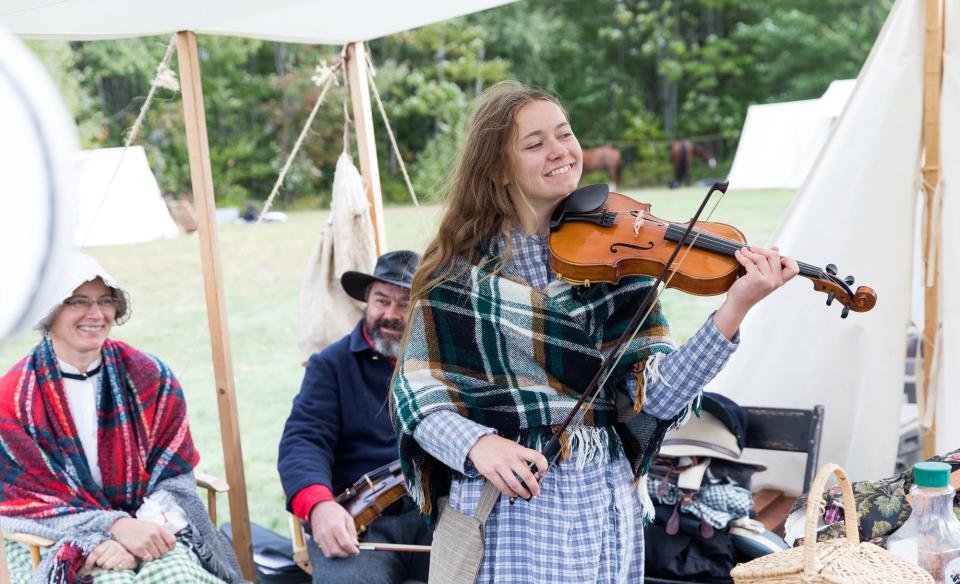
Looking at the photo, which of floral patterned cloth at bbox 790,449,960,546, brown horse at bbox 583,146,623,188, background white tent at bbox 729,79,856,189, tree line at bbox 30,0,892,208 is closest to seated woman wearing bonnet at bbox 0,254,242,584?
floral patterned cloth at bbox 790,449,960,546

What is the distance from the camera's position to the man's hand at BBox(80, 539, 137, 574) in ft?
9.20

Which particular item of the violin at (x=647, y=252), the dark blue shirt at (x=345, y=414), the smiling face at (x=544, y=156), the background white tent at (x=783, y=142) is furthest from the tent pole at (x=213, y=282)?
the background white tent at (x=783, y=142)

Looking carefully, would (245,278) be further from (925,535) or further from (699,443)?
(925,535)

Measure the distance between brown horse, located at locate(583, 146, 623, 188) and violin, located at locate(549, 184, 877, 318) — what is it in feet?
56.0

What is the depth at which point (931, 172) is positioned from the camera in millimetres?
3266

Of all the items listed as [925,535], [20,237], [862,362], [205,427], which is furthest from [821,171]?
[205,427]

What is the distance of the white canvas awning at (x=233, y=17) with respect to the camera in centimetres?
275

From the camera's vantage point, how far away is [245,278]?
13.5m

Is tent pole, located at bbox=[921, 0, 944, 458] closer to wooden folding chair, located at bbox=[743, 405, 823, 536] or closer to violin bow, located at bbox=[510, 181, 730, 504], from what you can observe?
wooden folding chair, located at bbox=[743, 405, 823, 536]

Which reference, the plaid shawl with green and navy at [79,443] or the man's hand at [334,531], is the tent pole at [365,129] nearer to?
the plaid shawl with green and navy at [79,443]

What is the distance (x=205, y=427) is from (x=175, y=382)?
5.08 m

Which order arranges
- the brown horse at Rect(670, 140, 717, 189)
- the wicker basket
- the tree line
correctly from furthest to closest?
the brown horse at Rect(670, 140, 717, 189)
the tree line
the wicker basket

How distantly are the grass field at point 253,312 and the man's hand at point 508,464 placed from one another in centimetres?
399

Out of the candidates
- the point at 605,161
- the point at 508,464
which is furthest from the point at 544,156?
the point at 605,161
